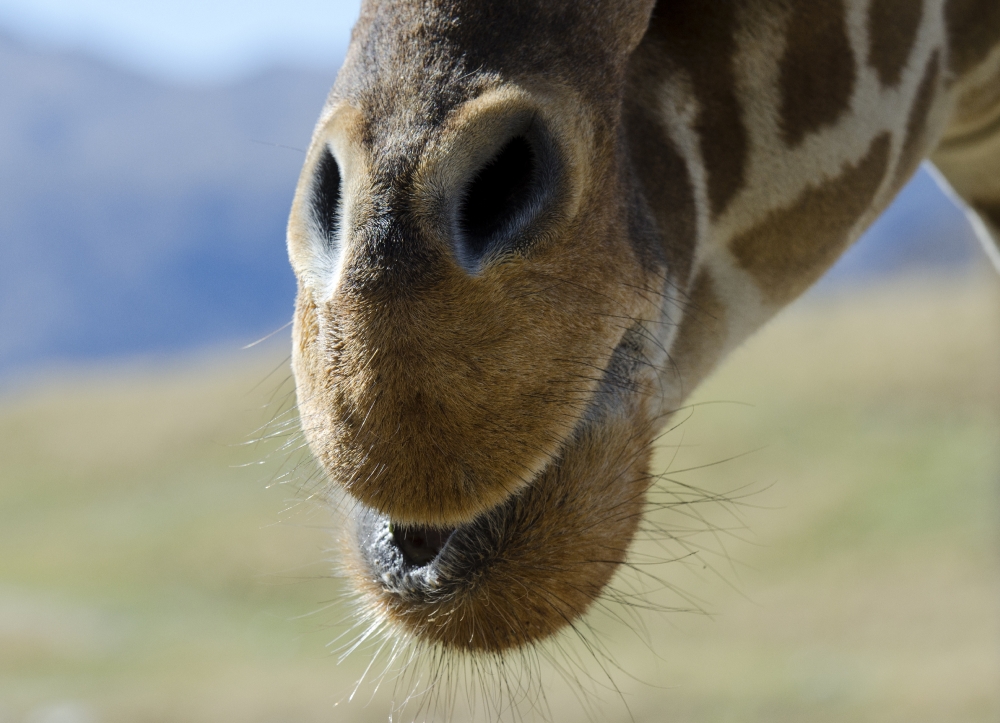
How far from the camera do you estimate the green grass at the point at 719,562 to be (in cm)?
1257

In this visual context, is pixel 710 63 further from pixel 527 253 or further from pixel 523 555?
pixel 523 555

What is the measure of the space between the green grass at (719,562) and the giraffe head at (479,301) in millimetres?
502

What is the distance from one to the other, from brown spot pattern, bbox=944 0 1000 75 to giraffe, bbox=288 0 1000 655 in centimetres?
32

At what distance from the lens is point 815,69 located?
2.04 m

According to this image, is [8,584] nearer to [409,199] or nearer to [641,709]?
[641,709]

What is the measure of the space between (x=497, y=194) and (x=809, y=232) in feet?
3.27

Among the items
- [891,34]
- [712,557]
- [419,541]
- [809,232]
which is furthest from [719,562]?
[419,541]

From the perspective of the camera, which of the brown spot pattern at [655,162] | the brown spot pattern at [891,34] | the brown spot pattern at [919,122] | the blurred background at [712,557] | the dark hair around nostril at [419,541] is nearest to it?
the dark hair around nostril at [419,541]

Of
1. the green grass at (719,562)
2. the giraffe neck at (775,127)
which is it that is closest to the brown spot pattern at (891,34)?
the giraffe neck at (775,127)

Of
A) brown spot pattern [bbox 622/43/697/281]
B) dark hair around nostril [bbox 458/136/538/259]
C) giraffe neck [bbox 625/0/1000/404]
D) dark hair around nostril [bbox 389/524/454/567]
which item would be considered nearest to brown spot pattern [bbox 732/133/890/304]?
giraffe neck [bbox 625/0/1000/404]

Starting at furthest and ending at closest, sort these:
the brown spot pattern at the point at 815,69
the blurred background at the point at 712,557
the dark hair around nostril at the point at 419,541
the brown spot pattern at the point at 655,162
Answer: the blurred background at the point at 712,557 → the brown spot pattern at the point at 815,69 → the brown spot pattern at the point at 655,162 → the dark hair around nostril at the point at 419,541

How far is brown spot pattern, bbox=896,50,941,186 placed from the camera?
2.30 m

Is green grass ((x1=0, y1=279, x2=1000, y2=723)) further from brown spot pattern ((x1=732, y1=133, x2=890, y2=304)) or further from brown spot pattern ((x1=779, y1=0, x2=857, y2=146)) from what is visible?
brown spot pattern ((x1=779, y1=0, x2=857, y2=146))

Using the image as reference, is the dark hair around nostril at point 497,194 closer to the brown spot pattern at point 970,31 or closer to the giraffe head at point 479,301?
the giraffe head at point 479,301
